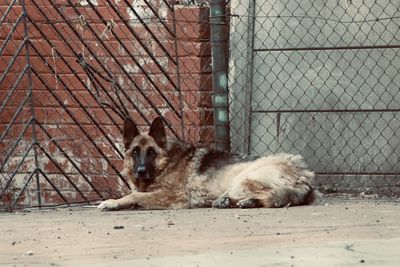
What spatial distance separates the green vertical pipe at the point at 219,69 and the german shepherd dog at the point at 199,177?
0.48 m

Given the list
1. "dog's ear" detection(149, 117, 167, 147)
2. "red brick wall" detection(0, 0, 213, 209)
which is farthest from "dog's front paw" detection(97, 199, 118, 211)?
"red brick wall" detection(0, 0, 213, 209)

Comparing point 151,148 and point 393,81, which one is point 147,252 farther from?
point 393,81

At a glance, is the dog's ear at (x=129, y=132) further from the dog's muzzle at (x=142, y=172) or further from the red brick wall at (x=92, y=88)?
the red brick wall at (x=92, y=88)

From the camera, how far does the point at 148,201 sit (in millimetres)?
8984

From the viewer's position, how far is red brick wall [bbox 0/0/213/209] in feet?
32.3

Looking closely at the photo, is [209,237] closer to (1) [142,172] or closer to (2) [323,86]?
(1) [142,172]

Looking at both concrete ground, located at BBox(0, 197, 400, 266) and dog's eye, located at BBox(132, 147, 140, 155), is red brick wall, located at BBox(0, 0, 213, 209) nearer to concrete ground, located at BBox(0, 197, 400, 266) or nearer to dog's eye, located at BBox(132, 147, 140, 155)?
dog's eye, located at BBox(132, 147, 140, 155)

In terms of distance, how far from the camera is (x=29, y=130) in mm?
10203

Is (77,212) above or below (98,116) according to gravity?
below

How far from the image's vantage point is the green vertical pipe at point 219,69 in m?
9.66

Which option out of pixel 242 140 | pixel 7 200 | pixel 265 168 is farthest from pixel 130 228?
pixel 7 200

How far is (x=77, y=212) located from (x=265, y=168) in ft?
5.04

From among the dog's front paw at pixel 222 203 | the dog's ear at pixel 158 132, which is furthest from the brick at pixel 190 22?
the dog's front paw at pixel 222 203

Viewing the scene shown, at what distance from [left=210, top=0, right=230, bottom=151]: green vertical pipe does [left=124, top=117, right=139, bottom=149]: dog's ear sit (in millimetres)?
838
